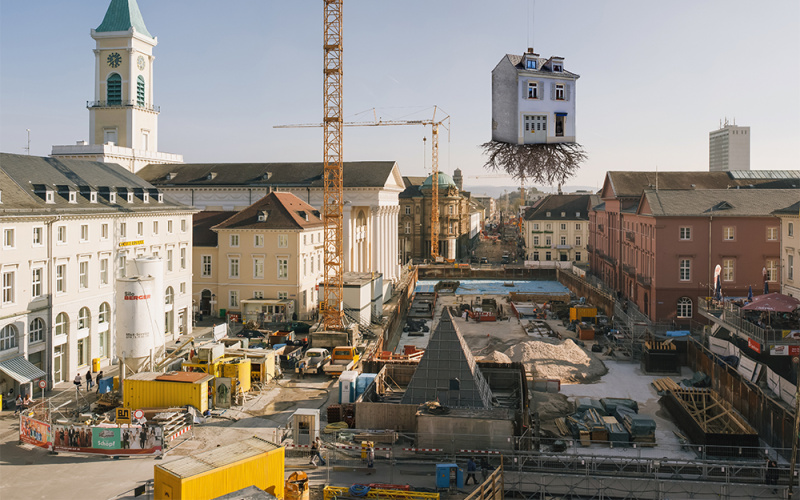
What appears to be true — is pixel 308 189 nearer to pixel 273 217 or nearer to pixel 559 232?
pixel 273 217

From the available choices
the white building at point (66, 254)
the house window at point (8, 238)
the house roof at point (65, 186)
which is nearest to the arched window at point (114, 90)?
the house roof at point (65, 186)

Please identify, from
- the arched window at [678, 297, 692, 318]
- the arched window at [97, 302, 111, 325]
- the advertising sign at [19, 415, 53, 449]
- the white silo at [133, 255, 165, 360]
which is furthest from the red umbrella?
the arched window at [97, 302, 111, 325]

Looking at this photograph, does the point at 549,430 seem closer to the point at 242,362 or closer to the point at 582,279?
the point at 242,362

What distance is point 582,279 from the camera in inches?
3617

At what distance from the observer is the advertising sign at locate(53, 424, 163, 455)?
29.7m

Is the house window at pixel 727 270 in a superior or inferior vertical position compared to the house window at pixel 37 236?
inferior

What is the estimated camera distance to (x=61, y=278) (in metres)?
41.1

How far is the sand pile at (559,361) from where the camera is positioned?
46156mm

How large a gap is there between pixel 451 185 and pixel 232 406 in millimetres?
99240

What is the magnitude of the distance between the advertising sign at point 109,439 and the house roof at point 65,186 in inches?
559

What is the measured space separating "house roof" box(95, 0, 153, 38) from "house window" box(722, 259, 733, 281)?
73170 millimetres

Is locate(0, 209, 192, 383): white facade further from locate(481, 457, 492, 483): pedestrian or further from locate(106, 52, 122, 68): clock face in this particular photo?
locate(106, 52, 122, 68): clock face

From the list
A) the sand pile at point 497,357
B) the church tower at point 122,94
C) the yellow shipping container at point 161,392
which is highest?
the church tower at point 122,94

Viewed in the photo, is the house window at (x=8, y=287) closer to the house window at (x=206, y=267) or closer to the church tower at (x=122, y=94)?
the house window at (x=206, y=267)
